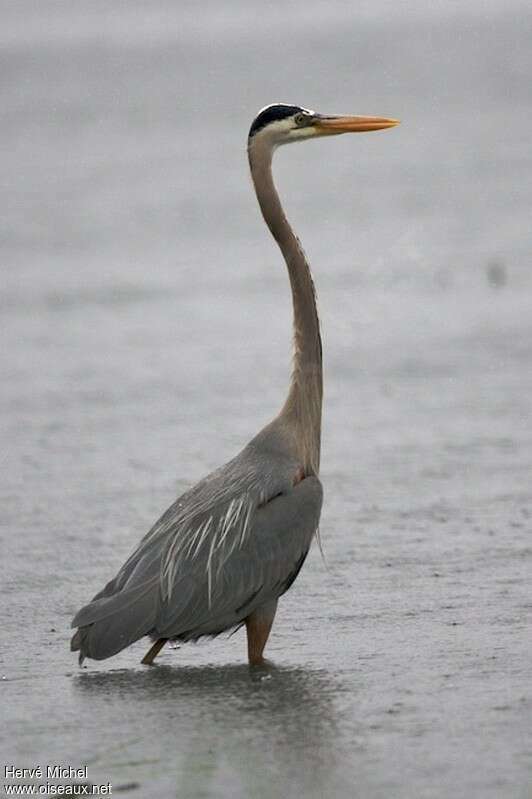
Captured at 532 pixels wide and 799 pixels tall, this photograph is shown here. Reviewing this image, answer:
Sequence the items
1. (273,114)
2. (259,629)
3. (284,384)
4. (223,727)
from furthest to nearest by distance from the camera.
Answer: (284,384) → (273,114) → (259,629) → (223,727)

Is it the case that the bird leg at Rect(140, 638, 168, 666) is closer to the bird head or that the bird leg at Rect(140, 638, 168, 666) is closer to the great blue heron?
the great blue heron

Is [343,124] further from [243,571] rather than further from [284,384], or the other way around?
[284,384]

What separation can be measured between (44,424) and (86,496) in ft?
6.06

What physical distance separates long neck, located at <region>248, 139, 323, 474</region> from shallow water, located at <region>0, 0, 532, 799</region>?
0.78 metres

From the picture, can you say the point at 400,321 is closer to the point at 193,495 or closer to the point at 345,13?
the point at 193,495

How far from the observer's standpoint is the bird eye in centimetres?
744

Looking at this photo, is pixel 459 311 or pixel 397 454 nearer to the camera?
pixel 397 454

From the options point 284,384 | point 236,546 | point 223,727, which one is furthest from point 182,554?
point 284,384

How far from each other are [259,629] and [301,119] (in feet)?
7.82

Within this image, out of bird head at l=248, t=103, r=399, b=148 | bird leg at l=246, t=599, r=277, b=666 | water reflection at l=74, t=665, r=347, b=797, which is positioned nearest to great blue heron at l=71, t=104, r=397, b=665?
bird leg at l=246, t=599, r=277, b=666

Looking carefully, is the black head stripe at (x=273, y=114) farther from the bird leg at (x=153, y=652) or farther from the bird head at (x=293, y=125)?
the bird leg at (x=153, y=652)

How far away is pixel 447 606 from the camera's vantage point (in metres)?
7.04

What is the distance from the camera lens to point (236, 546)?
664cm

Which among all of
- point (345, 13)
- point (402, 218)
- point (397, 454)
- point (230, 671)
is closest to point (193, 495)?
point (230, 671)
